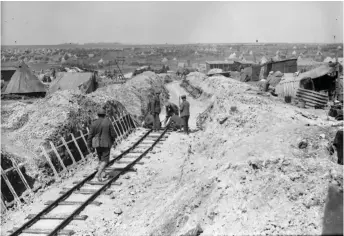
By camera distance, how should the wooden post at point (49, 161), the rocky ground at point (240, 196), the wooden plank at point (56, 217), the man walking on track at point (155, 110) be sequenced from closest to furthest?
1. the rocky ground at point (240, 196)
2. the wooden plank at point (56, 217)
3. the wooden post at point (49, 161)
4. the man walking on track at point (155, 110)

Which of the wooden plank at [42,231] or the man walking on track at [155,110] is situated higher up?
the man walking on track at [155,110]

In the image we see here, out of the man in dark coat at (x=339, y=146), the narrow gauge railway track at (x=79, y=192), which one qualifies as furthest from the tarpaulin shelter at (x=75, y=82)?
the man in dark coat at (x=339, y=146)

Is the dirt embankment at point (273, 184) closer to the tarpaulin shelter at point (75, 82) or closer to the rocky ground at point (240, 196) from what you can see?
the rocky ground at point (240, 196)

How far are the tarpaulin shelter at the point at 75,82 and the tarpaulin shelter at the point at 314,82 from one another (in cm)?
1436

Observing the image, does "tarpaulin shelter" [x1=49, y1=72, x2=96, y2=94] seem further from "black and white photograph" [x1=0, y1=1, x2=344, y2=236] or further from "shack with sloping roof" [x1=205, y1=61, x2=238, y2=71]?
"shack with sloping roof" [x1=205, y1=61, x2=238, y2=71]

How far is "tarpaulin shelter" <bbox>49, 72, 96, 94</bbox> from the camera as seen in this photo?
91.0 ft

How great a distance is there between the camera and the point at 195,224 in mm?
5945

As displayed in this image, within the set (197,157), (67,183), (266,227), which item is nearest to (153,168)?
(197,157)

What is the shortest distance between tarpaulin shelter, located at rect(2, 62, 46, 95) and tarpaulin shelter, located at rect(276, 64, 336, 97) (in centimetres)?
1769

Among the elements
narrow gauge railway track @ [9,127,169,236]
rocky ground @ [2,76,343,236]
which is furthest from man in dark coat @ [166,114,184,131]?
rocky ground @ [2,76,343,236]

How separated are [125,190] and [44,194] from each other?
2.03 metres

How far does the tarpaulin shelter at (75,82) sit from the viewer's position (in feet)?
91.0

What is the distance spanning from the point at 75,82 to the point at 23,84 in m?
3.80

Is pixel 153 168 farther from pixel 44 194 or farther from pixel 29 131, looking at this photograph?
pixel 29 131
